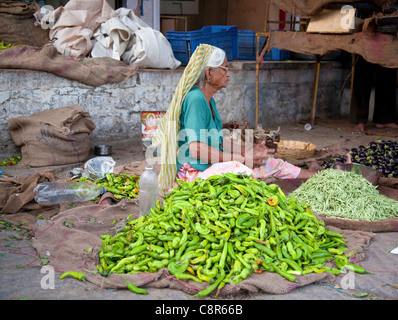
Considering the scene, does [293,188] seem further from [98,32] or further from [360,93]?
[360,93]

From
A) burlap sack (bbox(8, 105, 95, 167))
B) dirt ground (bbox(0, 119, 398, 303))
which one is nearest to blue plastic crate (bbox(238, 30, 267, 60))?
burlap sack (bbox(8, 105, 95, 167))

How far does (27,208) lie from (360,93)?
6552 mm

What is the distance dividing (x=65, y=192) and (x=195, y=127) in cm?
153

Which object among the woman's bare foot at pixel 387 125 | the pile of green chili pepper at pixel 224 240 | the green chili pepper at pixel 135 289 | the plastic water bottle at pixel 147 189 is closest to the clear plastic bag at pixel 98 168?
the plastic water bottle at pixel 147 189

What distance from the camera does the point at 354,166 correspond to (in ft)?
15.1

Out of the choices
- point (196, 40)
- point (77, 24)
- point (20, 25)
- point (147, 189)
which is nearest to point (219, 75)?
point (147, 189)

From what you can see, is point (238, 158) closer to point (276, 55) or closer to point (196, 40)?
point (196, 40)

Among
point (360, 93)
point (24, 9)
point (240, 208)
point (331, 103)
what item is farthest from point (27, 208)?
point (331, 103)

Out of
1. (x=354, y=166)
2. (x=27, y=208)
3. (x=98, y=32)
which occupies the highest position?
(x=98, y=32)

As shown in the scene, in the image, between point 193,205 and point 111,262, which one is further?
point 193,205

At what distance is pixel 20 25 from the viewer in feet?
21.9

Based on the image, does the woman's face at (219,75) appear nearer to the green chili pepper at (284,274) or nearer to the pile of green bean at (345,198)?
the pile of green bean at (345,198)

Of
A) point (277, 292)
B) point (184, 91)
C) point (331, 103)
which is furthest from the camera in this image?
point (331, 103)

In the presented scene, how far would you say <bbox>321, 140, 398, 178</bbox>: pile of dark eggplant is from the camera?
504 centimetres
